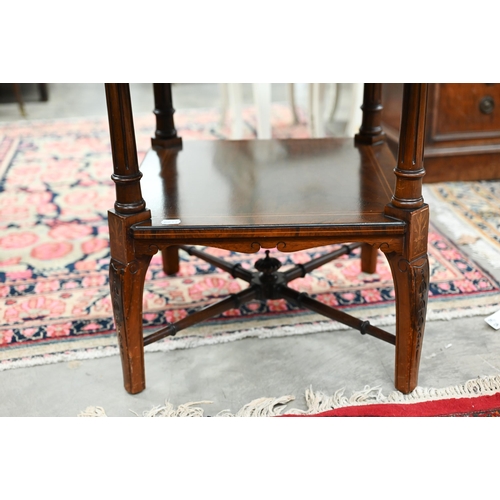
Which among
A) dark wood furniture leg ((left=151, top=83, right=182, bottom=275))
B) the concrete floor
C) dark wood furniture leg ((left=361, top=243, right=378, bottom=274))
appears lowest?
the concrete floor

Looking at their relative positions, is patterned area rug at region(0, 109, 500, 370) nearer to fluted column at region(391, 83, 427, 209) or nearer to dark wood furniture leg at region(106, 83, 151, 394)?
dark wood furniture leg at region(106, 83, 151, 394)

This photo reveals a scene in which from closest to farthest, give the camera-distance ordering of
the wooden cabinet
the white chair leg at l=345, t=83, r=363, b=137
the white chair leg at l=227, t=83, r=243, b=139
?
the wooden cabinet, the white chair leg at l=345, t=83, r=363, b=137, the white chair leg at l=227, t=83, r=243, b=139

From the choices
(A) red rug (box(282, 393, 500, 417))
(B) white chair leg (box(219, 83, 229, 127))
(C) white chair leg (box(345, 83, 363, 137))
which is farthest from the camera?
(B) white chair leg (box(219, 83, 229, 127))

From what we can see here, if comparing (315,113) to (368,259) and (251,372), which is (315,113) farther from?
(251,372)

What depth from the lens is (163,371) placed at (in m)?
1.27

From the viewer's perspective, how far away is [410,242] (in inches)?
39.8

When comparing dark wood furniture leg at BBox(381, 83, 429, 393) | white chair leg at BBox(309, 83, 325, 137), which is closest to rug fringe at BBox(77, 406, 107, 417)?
dark wood furniture leg at BBox(381, 83, 429, 393)

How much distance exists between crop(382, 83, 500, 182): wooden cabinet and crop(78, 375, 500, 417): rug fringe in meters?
1.30

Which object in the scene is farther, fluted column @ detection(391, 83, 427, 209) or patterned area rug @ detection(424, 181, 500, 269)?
patterned area rug @ detection(424, 181, 500, 269)

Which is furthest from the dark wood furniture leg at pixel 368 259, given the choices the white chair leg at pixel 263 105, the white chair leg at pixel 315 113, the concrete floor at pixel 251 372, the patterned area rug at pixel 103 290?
the white chair leg at pixel 315 113

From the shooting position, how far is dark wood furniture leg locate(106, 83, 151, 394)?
37.8 inches

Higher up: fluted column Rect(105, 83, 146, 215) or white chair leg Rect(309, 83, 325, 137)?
fluted column Rect(105, 83, 146, 215)
